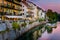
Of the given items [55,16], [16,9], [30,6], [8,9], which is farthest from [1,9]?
[55,16]

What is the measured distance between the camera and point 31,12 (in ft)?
91.7

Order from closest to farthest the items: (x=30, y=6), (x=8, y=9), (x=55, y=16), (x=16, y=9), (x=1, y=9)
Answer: (x=1, y=9)
(x=8, y=9)
(x=16, y=9)
(x=30, y=6)
(x=55, y=16)

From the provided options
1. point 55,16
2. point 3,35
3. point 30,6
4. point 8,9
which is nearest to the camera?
point 3,35

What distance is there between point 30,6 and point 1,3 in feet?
37.7

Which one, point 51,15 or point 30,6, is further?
point 51,15

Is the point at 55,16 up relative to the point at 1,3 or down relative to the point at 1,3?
down

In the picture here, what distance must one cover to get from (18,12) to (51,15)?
1032 centimetres

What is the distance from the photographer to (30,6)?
27.5 m

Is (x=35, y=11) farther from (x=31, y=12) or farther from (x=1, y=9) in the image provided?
(x=1, y=9)

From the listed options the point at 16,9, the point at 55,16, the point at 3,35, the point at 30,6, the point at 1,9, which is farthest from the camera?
the point at 55,16

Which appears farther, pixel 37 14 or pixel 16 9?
pixel 37 14

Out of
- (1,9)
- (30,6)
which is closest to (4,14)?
(1,9)

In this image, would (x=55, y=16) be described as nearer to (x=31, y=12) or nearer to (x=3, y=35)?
(x=31, y=12)

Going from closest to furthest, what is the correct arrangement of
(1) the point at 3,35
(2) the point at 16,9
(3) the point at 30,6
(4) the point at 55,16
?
(1) the point at 3,35, (2) the point at 16,9, (3) the point at 30,6, (4) the point at 55,16
